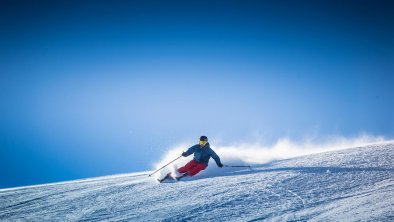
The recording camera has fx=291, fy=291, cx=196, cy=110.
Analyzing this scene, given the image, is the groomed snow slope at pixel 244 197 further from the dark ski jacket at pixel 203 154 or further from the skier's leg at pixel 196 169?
the dark ski jacket at pixel 203 154

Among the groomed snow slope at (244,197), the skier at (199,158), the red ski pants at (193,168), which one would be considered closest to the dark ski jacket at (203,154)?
the skier at (199,158)

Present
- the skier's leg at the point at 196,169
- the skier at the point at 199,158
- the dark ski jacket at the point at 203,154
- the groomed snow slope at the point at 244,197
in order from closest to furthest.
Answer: the groomed snow slope at the point at 244,197
the skier's leg at the point at 196,169
the skier at the point at 199,158
the dark ski jacket at the point at 203,154

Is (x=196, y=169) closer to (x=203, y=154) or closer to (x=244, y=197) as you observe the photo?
(x=203, y=154)

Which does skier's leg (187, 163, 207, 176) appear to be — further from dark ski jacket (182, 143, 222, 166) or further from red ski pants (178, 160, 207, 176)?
dark ski jacket (182, 143, 222, 166)

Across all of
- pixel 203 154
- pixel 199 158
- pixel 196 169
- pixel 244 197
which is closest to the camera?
pixel 244 197

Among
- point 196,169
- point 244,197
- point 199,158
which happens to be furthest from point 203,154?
point 244,197

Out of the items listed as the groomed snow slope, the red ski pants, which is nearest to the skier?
the red ski pants

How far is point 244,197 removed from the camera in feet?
24.3

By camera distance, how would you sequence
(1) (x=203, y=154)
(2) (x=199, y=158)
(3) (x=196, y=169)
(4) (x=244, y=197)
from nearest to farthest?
(4) (x=244, y=197), (3) (x=196, y=169), (2) (x=199, y=158), (1) (x=203, y=154)

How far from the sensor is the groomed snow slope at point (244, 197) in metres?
6.29

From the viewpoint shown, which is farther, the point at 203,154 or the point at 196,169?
the point at 203,154

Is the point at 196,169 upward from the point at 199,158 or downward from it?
downward

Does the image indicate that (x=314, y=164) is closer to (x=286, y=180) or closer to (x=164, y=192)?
(x=286, y=180)

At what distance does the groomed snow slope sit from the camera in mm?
6289
